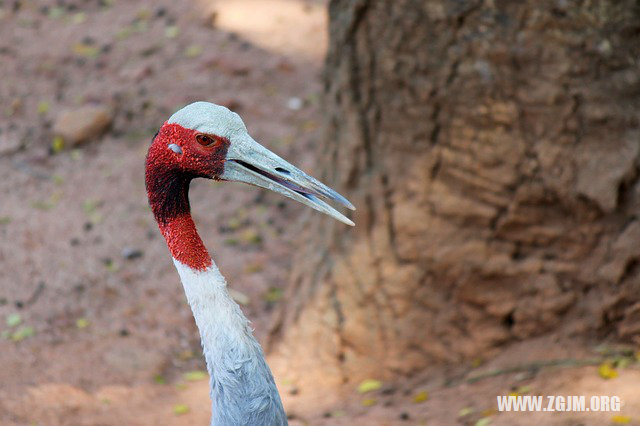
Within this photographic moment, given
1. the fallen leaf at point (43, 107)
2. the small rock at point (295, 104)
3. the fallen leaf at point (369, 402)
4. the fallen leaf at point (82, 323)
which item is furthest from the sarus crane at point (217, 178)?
the fallen leaf at point (43, 107)

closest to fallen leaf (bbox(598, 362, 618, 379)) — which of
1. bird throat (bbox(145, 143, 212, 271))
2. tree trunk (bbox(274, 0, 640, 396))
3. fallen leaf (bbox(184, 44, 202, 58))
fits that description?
tree trunk (bbox(274, 0, 640, 396))

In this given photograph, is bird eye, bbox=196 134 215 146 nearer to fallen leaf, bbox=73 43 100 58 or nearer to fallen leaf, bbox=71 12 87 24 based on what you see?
fallen leaf, bbox=73 43 100 58

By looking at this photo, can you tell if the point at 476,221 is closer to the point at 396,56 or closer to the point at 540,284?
the point at 540,284

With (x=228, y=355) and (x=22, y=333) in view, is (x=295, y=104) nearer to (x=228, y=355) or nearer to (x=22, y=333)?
(x=22, y=333)

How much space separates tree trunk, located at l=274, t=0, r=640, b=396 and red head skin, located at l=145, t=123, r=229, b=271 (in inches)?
64.6

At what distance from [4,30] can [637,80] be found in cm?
661

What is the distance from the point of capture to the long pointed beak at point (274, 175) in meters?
3.19

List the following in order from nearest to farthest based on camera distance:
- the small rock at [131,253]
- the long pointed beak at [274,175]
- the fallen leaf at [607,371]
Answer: the long pointed beak at [274,175] < the fallen leaf at [607,371] < the small rock at [131,253]

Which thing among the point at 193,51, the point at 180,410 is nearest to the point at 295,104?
the point at 193,51

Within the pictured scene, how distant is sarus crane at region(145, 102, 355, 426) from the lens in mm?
3209

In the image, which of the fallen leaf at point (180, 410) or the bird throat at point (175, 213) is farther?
the fallen leaf at point (180, 410)

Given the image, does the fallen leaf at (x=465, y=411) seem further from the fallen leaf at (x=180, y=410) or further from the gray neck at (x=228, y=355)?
the fallen leaf at (x=180, y=410)

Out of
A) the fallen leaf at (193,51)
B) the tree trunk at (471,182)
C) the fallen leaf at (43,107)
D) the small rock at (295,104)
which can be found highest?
the fallen leaf at (193,51)

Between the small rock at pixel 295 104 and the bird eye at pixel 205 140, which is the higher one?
the small rock at pixel 295 104
